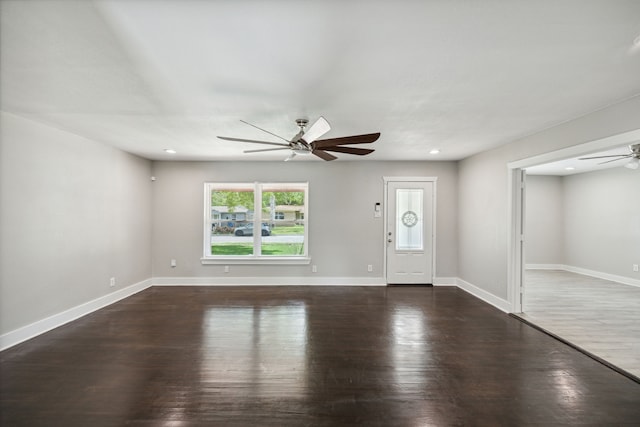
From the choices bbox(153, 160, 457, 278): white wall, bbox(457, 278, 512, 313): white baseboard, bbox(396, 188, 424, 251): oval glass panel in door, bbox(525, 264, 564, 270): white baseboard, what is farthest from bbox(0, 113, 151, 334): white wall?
bbox(525, 264, 564, 270): white baseboard

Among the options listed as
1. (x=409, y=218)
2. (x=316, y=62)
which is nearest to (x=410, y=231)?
(x=409, y=218)

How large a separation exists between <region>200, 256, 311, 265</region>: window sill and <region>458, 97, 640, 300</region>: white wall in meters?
3.16

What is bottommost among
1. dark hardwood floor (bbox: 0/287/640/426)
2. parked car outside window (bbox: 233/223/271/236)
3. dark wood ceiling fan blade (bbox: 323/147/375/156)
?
dark hardwood floor (bbox: 0/287/640/426)

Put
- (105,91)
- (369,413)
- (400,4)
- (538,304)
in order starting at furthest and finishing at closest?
(538,304)
(105,91)
(369,413)
(400,4)

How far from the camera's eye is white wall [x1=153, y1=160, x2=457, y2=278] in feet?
18.1

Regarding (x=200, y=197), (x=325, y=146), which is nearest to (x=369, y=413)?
(x=325, y=146)

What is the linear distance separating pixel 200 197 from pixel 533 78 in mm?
5447

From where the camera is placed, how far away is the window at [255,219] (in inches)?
221

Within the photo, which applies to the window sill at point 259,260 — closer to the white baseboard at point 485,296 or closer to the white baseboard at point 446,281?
the white baseboard at point 446,281

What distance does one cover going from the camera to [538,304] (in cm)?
439

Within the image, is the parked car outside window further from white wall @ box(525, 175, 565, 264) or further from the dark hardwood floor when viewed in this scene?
white wall @ box(525, 175, 565, 264)

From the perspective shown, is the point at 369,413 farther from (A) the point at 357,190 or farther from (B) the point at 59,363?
(A) the point at 357,190

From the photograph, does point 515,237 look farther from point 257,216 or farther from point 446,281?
point 257,216

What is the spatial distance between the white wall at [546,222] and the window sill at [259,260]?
20.6ft
